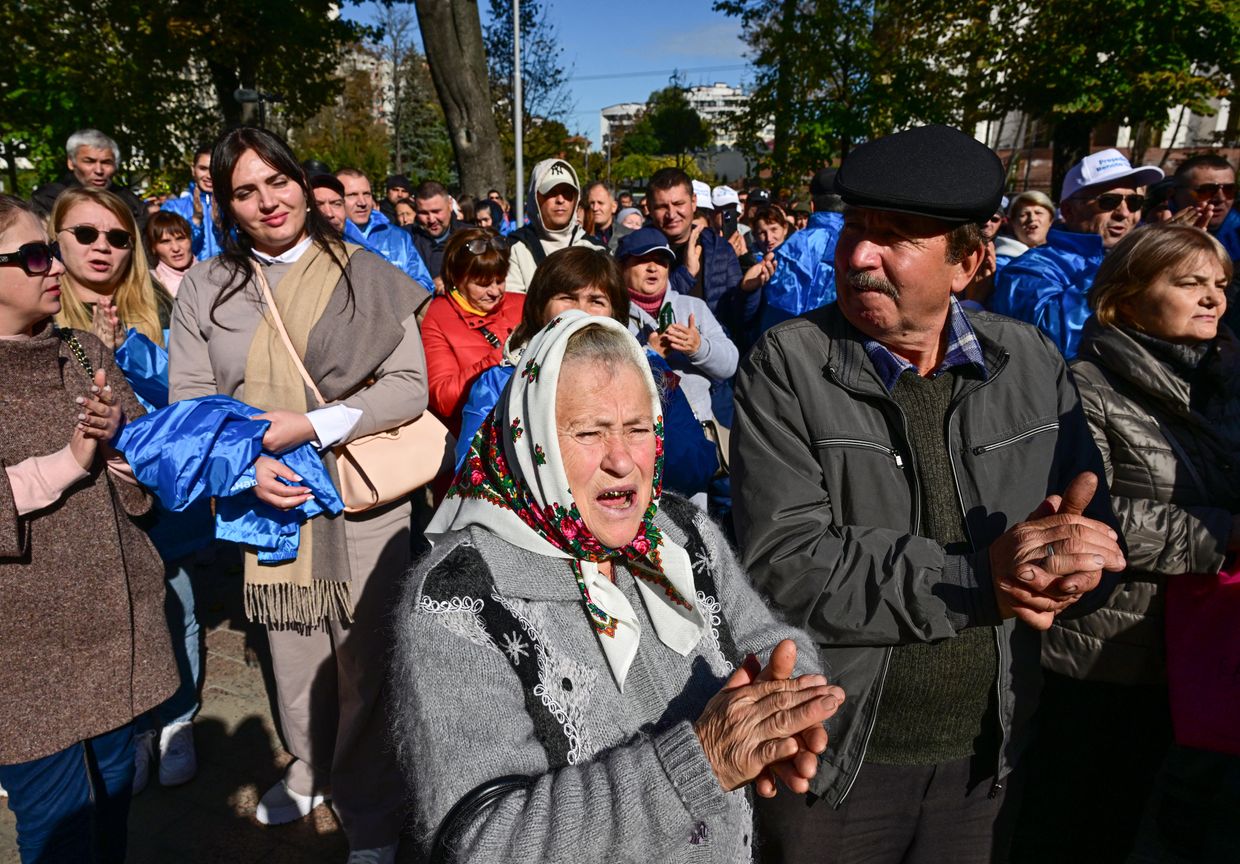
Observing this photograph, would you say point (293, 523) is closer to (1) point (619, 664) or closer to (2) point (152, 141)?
(1) point (619, 664)

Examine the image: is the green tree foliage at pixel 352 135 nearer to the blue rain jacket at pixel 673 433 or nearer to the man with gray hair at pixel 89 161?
the man with gray hair at pixel 89 161

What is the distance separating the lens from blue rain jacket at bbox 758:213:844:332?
5.30 m

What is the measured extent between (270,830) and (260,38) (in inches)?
650

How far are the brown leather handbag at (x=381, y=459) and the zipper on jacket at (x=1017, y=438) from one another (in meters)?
1.85

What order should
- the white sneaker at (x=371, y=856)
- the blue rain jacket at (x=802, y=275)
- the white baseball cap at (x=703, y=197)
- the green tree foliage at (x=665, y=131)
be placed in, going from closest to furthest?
the white sneaker at (x=371, y=856) → the blue rain jacket at (x=802, y=275) → the white baseball cap at (x=703, y=197) → the green tree foliage at (x=665, y=131)

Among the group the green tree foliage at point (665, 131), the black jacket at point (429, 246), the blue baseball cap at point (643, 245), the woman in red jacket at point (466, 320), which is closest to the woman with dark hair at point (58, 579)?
the woman in red jacket at point (466, 320)

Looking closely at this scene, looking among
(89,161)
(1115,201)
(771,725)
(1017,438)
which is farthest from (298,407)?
(89,161)

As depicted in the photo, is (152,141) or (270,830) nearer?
(270,830)

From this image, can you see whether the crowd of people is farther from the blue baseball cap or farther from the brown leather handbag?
the blue baseball cap

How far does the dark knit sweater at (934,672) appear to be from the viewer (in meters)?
1.91

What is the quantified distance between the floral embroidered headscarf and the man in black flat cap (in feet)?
0.78

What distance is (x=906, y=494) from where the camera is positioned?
6.23ft

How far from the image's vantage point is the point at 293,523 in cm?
263

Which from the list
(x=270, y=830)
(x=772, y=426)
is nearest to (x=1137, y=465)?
(x=772, y=426)
